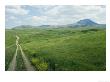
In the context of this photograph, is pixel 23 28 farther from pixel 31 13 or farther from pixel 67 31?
pixel 67 31

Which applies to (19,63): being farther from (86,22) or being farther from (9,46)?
(86,22)

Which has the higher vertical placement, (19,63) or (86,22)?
(86,22)

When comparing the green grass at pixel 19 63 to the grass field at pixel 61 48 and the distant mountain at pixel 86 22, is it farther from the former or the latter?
the distant mountain at pixel 86 22

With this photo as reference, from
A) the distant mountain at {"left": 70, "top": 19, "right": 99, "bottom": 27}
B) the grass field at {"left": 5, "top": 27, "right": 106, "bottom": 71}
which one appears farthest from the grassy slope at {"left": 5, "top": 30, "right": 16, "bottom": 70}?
the distant mountain at {"left": 70, "top": 19, "right": 99, "bottom": 27}

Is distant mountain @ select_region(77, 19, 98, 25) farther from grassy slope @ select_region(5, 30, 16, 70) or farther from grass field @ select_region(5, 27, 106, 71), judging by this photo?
grassy slope @ select_region(5, 30, 16, 70)

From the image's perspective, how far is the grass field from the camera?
3527 millimetres

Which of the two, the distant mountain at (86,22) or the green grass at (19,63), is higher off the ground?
the distant mountain at (86,22)

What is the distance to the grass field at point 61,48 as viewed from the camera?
11.6 ft

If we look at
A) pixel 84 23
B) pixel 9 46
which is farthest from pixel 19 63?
pixel 84 23

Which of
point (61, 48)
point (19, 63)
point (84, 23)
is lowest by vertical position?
point (19, 63)

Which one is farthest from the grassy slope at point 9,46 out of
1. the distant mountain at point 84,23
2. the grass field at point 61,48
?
the distant mountain at point 84,23

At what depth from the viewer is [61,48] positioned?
11.8ft
